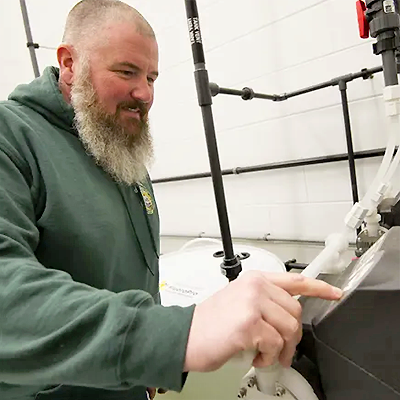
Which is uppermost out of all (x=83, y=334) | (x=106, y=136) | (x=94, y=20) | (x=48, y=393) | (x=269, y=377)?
(x=94, y=20)

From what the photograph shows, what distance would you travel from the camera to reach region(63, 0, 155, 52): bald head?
2.82 ft

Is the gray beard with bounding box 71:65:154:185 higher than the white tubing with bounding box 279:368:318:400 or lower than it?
higher

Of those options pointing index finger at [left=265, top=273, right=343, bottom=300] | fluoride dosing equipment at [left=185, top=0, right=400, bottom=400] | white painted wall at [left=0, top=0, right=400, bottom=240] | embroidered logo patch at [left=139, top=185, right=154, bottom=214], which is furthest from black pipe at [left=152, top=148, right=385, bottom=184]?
pointing index finger at [left=265, top=273, right=343, bottom=300]

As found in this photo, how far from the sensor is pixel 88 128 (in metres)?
0.79

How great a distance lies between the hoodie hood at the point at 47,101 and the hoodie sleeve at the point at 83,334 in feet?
1.43

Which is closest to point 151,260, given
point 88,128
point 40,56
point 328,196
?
point 88,128

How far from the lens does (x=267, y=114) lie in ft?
4.55

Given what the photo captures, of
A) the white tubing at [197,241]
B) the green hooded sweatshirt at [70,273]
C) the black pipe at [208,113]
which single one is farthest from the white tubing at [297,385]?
the white tubing at [197,241]

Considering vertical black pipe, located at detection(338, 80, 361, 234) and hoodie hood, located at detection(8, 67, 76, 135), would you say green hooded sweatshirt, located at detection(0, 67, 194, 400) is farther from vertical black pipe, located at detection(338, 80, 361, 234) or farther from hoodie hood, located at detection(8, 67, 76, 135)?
vertical black pipe, located at detection(338, 80, 361, 234)

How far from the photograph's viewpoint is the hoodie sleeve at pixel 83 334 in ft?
1.05

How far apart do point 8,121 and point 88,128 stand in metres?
0.18

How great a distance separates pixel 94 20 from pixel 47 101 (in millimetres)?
268

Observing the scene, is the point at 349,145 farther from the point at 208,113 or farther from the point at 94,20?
the point at 94,20

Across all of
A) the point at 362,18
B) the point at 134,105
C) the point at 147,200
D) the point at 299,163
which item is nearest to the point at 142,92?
the point at 134,105
